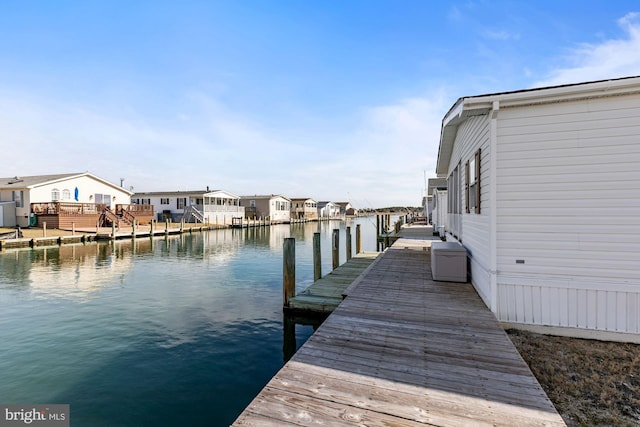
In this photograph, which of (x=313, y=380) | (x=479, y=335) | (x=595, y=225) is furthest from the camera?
(x=595, y=225)

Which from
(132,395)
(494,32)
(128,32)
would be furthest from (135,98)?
(494,32)

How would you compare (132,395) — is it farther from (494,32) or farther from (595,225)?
(494,32)

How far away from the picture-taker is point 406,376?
3.39 m

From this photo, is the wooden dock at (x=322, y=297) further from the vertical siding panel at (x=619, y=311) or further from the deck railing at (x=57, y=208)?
the deck railing at (x=57, y=208)

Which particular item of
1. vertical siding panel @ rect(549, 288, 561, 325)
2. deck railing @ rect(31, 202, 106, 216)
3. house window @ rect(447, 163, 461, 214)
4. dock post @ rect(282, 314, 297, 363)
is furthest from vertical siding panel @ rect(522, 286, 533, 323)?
deck railing @ rect(31, 202, 106, 216)

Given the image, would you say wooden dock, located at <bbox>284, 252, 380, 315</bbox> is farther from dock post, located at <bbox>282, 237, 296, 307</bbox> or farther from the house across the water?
the house across the water

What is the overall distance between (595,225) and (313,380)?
523 centimetres

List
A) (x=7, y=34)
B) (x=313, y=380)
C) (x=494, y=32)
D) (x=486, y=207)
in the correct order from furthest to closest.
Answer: (x=7, y=34), (x=494, y=32), (x=486, y=207), (x=313, y=380)

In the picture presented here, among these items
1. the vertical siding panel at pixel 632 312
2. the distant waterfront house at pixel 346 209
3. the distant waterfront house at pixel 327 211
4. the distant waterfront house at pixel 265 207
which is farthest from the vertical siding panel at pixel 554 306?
the distant waterfront house at pixel 346 209

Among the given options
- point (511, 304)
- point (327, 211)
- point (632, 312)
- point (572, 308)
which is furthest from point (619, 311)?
point (327, 211)

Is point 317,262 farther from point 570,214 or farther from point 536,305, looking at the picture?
point 570,214

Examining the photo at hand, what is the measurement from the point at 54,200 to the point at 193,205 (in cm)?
1536

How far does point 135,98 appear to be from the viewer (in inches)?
631

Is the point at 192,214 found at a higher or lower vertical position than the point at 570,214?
higher
